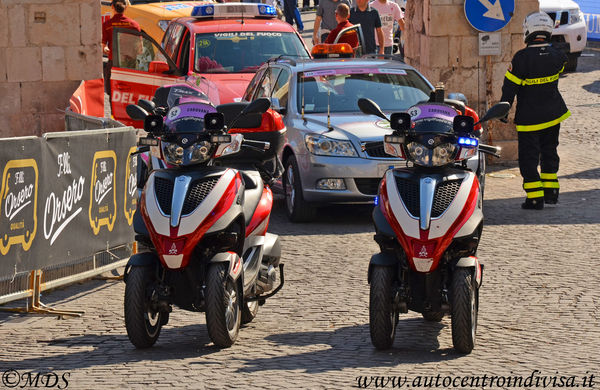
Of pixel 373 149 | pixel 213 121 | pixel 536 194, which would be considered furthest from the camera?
pixel 536 194

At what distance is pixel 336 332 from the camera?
819 cm

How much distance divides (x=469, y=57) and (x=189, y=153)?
33.0 feet

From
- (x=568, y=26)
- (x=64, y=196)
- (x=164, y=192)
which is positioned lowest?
(x=568, y=26)

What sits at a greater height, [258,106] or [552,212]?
[258,106]

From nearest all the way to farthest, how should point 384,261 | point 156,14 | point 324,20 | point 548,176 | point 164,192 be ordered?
point 384,261 < point 164,192 < point 548,176 < point 324,20 < point 156,14

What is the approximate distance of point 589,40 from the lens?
30.4 metres

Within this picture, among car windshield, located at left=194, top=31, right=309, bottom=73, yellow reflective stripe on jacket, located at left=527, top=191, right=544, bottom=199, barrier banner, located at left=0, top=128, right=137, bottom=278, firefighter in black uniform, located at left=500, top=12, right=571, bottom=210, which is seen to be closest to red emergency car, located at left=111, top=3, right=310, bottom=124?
car windshield, located at left=194, top=31, right=309, bottom=73

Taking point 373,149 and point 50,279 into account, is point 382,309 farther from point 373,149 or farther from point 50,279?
point 373,149

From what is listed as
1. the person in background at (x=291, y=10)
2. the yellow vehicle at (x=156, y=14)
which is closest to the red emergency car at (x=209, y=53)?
the yellow vehicle at (x=156, y=14)

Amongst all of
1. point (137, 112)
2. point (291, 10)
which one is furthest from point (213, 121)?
point (291, 10)

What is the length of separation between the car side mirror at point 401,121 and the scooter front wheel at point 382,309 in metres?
0.89

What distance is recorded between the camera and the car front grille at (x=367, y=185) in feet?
41.3

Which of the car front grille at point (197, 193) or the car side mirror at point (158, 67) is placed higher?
the car front grille at point (197, 193)

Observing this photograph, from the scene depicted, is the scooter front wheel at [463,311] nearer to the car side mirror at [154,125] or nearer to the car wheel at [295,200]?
the car side mirror at [154,125]
